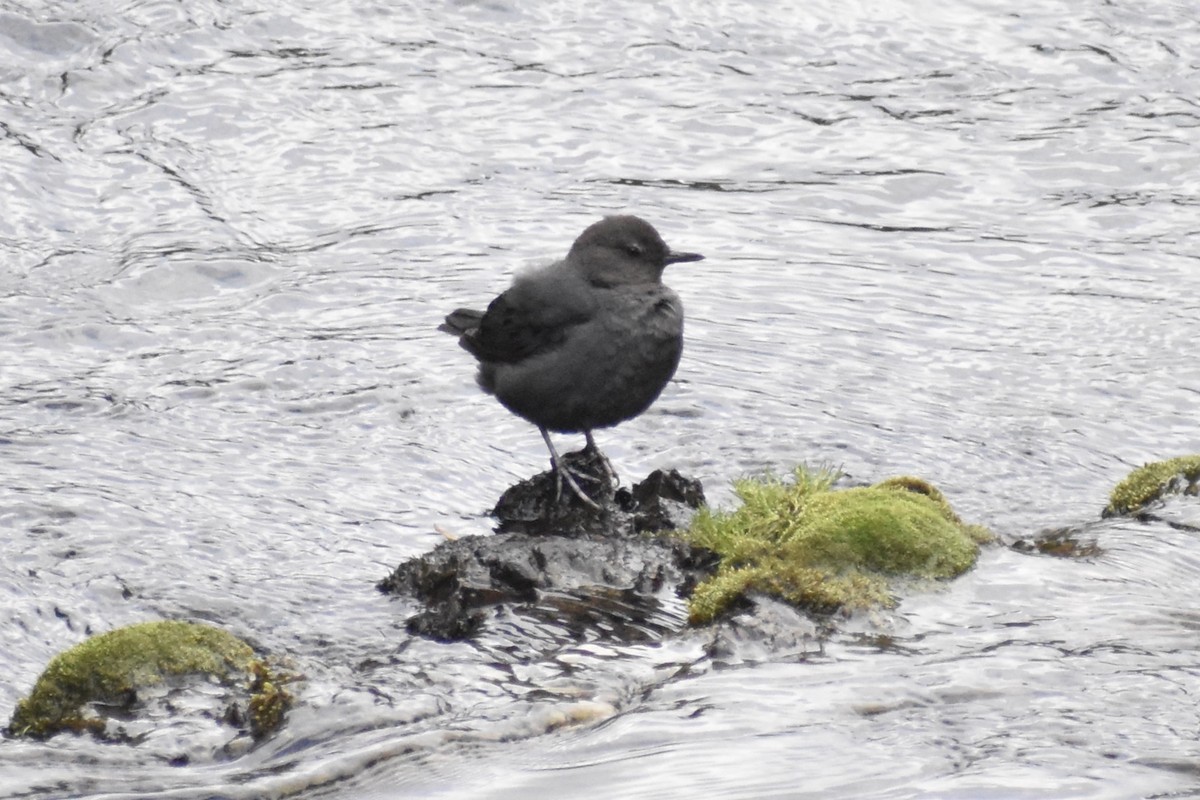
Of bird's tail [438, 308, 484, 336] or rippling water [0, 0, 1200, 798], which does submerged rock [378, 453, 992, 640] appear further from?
bird's tail [438, 308, 484, 336]

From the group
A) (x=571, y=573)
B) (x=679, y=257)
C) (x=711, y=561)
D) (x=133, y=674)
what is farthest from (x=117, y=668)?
(x=679, y=257)

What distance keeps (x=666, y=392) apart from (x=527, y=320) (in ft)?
4.68

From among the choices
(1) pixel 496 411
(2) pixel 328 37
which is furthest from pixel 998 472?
(2) pixel 328 37

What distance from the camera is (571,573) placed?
5.67 meters

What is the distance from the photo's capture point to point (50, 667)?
474 cm

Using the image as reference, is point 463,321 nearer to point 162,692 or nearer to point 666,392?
point 666,392

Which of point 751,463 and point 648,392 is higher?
point 648,392

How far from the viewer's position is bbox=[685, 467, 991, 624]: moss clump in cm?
527

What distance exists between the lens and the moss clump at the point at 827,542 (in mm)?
5270

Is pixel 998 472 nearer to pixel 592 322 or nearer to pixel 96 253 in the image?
pixel 592 322

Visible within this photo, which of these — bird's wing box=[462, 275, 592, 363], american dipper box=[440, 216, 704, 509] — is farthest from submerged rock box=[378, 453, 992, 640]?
bird's wing box=[462, 275, 592, 363]

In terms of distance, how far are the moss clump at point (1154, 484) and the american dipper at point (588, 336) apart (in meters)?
1.88

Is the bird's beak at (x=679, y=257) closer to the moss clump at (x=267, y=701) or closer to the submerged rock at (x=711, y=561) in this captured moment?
the submerged rock at (x=711, y=561)

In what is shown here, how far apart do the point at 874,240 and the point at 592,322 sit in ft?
11.9
